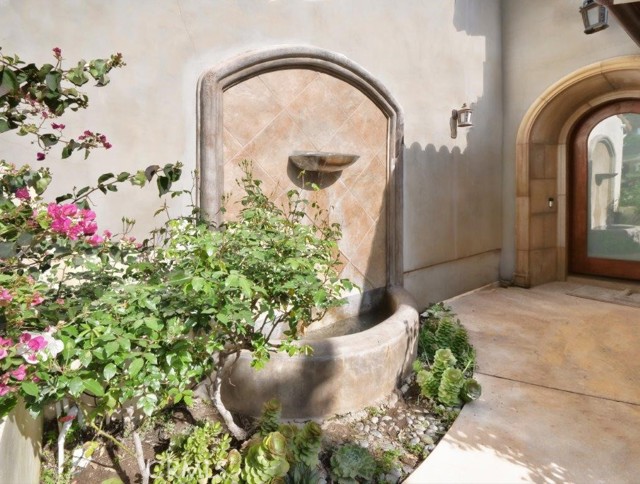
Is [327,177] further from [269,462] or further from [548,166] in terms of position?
[548,166]

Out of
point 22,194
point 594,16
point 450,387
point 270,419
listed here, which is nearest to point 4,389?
point 22,194

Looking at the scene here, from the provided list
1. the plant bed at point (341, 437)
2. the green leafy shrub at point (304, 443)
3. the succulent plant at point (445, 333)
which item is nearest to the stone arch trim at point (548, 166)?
the succulent plant at point (445, 333)

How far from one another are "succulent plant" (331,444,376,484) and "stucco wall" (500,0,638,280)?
12.3 ft

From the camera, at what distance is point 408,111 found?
3.61 metres

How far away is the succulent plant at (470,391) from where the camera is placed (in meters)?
2.21

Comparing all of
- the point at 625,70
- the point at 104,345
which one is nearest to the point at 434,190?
the point at 625,70

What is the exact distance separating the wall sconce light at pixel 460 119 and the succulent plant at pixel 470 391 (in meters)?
2.68

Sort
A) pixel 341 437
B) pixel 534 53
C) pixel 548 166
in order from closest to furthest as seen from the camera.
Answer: pixel 341 437 < pixel 534 53 < pixel 548 166

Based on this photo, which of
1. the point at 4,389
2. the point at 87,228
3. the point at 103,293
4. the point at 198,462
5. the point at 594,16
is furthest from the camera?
the point at 594,16

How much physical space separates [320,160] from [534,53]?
3.40 m

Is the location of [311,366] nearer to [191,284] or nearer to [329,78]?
[191,284]

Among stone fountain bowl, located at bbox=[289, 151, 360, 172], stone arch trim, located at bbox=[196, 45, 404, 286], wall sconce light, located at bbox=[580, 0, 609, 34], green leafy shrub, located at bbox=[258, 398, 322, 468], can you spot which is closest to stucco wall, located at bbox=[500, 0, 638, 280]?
wall sconce light, located at bbox=[580, 0, 609, 34]

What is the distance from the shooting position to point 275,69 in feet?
8.86

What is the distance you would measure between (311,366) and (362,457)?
1.54 feet
